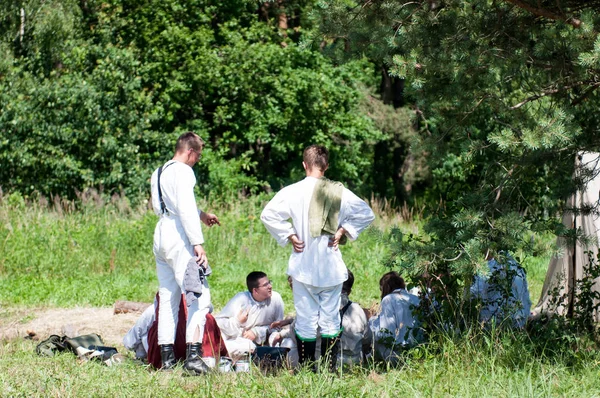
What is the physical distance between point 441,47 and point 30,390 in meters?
3.80

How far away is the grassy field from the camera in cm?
581

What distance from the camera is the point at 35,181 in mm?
19516

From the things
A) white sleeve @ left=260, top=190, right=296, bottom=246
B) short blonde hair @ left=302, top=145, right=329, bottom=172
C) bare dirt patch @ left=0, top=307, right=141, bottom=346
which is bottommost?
bare dirt patch @ left=0, top=307, right=141, bottom=346

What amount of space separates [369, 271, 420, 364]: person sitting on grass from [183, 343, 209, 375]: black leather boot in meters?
1.38

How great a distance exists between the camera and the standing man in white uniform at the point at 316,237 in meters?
6.77

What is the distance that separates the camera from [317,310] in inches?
269

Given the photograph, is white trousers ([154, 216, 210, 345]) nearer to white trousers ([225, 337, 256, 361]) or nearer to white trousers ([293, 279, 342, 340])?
white trousers ([225, 337, 256, 361])

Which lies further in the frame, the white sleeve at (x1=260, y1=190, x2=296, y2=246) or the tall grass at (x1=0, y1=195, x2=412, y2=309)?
the tall grass at (x1=0, y1=195, x2=412, y2=309)

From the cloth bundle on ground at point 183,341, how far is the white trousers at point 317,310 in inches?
26.3

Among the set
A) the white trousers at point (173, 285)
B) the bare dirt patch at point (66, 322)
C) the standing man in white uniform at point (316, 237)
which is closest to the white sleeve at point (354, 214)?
the standing man in white uniform at point (316, 237)

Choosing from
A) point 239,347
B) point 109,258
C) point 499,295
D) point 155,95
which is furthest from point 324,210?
point 155,95

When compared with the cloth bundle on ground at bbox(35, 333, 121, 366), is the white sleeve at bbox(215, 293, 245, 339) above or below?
above

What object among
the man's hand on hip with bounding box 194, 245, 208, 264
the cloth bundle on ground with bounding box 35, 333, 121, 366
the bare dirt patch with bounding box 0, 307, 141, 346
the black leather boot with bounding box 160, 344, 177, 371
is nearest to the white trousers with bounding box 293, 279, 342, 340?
the man's hand on hip with bounding box 194, 245, 208, 264

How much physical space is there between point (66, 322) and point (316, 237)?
3774 millimetres
